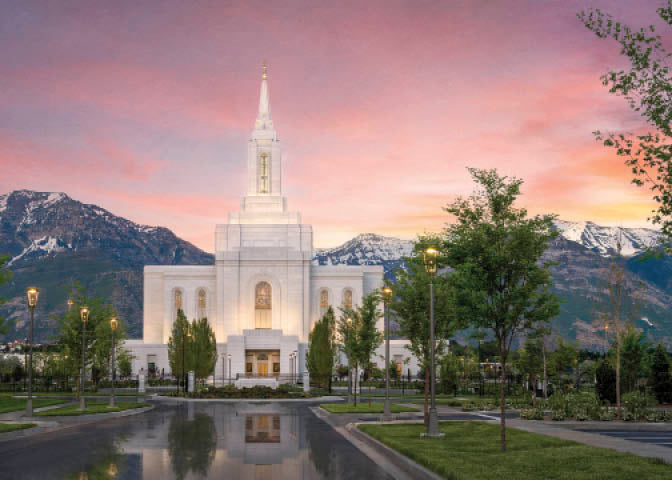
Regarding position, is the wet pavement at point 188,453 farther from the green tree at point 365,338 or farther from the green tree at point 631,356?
the green tree at point 631,356

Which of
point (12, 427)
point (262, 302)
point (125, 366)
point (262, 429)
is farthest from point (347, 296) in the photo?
point (12, 427)

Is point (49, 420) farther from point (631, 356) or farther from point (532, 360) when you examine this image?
point (631, 356)

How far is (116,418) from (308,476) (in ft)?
72.1

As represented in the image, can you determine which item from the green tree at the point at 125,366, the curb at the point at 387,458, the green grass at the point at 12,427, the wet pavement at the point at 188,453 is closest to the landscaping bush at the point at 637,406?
the curb at the point at 387,458

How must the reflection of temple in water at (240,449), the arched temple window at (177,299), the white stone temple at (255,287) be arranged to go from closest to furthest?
1. the reflection of temple in water at (240,449)
2. the white stone temple at (255,287)
3. the arched temple window at (177,299)

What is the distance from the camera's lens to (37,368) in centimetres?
9050

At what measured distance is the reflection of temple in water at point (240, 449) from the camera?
16.3m

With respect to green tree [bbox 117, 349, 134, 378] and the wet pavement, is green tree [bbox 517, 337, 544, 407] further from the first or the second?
green tree [bbox 117, 349, 134, 378]

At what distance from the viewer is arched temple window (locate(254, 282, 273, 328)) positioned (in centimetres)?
9594

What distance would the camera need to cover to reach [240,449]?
2083cm

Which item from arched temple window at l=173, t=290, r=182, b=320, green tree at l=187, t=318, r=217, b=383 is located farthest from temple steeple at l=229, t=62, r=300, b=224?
green tree at l=187, t=318, r=217, b=383

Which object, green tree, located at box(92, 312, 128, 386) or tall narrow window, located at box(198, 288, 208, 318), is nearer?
green tree, located at box(92, 312, 128, 386)

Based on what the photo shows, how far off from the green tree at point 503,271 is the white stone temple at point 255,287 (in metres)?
71.7

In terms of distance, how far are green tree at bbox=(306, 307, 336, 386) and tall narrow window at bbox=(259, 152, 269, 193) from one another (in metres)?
38.1
